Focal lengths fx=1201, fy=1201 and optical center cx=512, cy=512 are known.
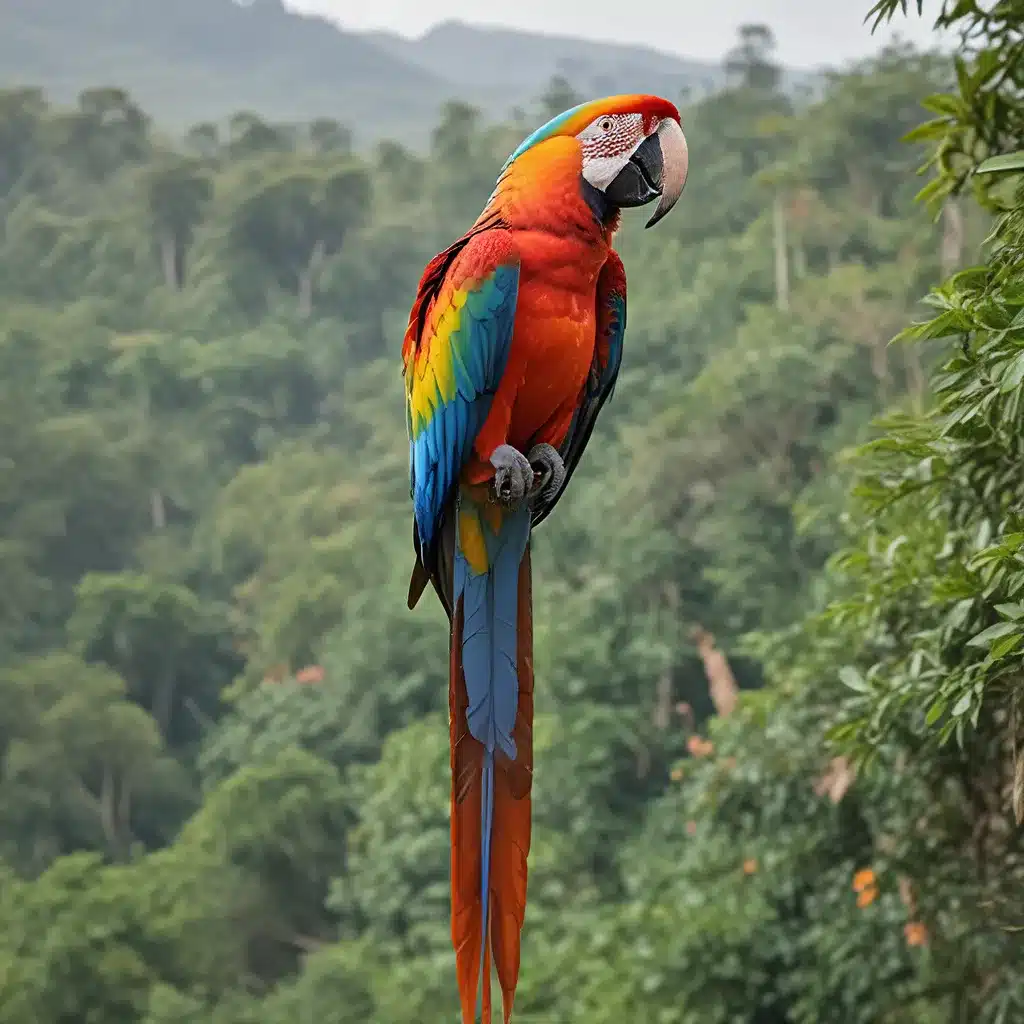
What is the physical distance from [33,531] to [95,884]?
5.58 m

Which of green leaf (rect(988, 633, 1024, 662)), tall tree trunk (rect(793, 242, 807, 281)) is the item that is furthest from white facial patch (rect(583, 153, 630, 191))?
tall tree trunk (rect(793, 242, 807, 281))

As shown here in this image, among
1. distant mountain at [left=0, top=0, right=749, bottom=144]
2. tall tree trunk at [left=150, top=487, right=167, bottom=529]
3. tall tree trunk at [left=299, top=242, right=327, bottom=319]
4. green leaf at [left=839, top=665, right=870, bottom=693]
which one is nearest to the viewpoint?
green leaf at [left=839, top=665, right=870, bottom=693]

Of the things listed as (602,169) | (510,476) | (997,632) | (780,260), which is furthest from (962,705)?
(780,260)

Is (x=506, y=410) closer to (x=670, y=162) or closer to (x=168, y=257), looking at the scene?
(x=670, y=162)

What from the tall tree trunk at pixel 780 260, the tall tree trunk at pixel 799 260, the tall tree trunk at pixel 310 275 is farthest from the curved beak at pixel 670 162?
the tall tree trunk at pixel 310 275

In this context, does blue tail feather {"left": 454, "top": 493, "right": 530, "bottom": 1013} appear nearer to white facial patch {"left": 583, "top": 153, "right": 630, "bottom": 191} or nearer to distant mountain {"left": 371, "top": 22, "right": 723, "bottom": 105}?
white facial patch {"left": 583, "top": 153, "right": 630, "bottom": 191}

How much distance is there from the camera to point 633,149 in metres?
0.95

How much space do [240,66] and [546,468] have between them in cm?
3360

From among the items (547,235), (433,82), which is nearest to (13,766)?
(547,235)

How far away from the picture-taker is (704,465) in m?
7.44

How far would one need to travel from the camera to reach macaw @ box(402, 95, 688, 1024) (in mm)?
947

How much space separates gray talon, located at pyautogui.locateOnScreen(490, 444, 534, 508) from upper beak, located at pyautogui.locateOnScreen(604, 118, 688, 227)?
0.74 ft

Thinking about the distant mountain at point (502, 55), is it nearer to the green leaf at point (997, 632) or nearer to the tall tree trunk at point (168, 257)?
the tall tree trunk at point (168, 257)

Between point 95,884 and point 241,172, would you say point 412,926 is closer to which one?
point 95,884
